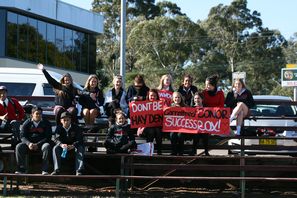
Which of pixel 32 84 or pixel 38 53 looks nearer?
pixel 32 84

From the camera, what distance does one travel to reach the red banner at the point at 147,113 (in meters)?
13.0

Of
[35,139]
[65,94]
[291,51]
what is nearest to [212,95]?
[65,94]

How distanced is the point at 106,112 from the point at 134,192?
68.4 inches

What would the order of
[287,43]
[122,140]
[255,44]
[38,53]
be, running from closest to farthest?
[122,140] → [38,53] → [255,44] → [287,43]

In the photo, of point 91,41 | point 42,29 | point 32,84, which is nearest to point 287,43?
point 91,41

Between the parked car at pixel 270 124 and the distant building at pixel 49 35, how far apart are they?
20.9m

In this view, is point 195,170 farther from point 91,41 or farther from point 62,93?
point 91,41

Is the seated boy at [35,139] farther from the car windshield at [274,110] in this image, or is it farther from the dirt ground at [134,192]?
the car windshield at [274,110]

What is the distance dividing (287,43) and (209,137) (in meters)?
57.0

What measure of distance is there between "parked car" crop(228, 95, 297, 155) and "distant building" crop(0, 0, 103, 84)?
68.7 feet

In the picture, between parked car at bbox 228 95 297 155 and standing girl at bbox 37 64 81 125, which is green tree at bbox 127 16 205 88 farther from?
standing girl at bbox 37 64 81 125

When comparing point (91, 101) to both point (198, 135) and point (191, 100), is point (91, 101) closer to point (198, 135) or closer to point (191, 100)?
point (191, 100)

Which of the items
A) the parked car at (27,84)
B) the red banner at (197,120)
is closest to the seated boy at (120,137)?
the red banner at (197,120)

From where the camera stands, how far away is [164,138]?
13617 millimetres
